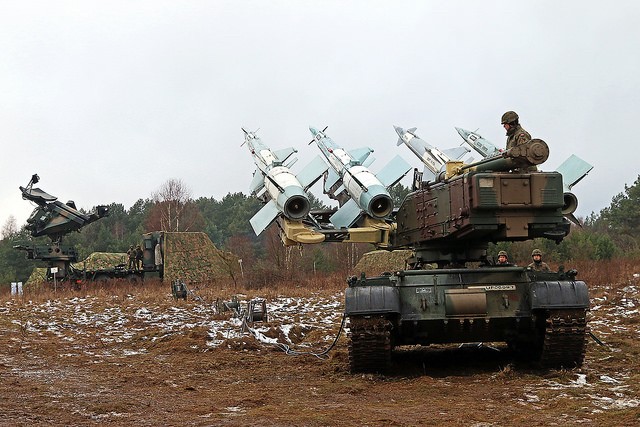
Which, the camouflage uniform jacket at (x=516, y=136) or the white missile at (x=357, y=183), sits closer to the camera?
the camouflage uniform jacket at (x=516, y=136)

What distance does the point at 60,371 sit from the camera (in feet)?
30.8

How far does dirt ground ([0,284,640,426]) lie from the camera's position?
6.05 m

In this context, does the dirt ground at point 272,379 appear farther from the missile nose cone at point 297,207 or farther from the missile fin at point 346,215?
the missile nose cone at point 297,207

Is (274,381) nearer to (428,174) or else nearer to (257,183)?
Answer: (257,183)

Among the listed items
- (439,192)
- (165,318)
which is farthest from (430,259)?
(165,318)

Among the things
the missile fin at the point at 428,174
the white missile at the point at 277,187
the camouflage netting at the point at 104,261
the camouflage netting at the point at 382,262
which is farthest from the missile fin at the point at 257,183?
the camouflage netting at the point at 104,261

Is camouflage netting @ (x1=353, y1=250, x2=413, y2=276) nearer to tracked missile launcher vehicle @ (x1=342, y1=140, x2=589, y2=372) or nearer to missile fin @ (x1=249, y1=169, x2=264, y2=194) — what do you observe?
missile fin @ (x1=249, y1=169, x2=264, y2=194)

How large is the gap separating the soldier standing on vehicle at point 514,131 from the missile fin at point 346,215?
12.9 ft

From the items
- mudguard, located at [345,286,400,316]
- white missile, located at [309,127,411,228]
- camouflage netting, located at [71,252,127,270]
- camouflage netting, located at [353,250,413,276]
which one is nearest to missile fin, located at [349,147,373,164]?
white missile, located at [309,127,411,228]

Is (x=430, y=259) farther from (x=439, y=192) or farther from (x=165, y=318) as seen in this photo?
(x=165, y=318)

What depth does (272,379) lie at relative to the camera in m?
8.66

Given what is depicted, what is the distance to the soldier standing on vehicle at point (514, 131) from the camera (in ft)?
28.6

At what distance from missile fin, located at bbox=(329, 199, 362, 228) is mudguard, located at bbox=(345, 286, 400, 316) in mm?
4173

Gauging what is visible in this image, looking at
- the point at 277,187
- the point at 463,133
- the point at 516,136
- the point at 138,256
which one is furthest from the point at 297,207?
the point at 138,256
